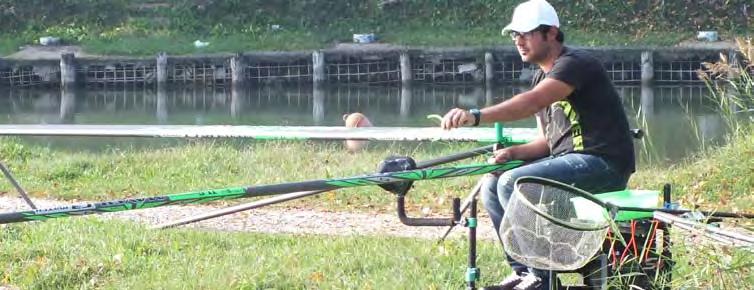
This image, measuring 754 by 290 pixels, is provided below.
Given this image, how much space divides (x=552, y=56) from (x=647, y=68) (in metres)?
28.3

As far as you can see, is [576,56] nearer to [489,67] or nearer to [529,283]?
[529,283]

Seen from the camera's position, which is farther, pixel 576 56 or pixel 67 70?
pixel 67 70

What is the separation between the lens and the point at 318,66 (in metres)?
35.0

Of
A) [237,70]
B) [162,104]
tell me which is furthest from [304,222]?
[237,70]

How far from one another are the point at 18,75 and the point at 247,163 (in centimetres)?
2539

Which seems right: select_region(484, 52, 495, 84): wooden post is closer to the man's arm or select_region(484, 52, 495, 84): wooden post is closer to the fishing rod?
the man's arm

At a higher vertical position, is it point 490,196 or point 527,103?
point 527,103

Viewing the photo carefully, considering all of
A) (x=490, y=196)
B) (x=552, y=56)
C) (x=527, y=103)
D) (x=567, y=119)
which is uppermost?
(x=552, y=56)

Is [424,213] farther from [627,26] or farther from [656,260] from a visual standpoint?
[627,26]

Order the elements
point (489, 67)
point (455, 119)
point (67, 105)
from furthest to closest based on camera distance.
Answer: point (489, 67) → point (67, 105) → point (455, 119)

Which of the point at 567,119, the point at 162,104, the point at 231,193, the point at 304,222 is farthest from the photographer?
the point at 162,104

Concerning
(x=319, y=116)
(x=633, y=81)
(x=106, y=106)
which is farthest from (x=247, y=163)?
(x=633, y=81)

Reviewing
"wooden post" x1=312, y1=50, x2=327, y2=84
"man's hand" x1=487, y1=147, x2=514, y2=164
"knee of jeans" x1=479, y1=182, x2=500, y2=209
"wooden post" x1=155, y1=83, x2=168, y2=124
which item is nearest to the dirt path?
"man's hand" x1=487, y1=147, x2=514, y2=164

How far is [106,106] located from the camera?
32.0 metres
